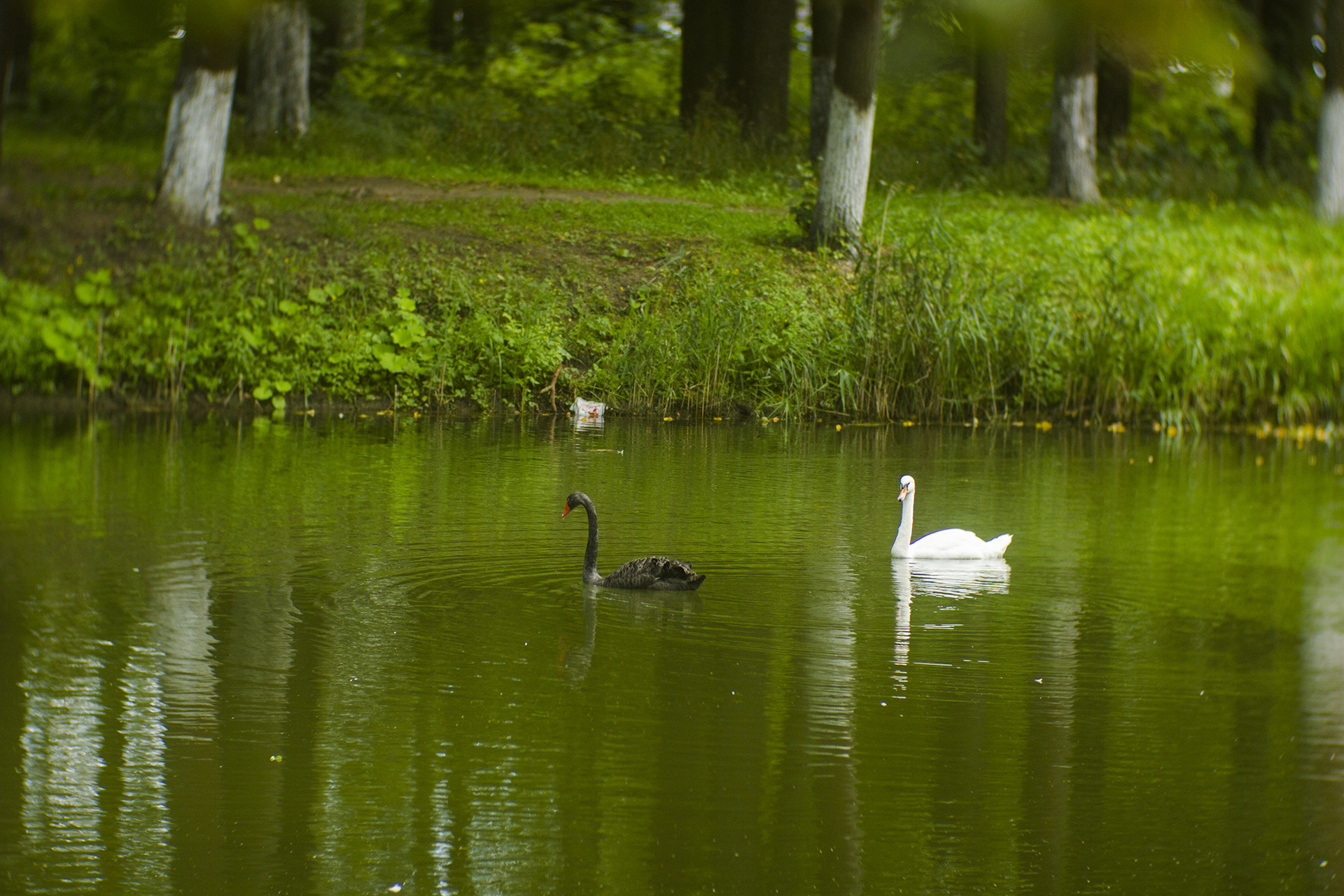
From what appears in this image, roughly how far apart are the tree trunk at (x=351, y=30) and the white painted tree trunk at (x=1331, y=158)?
611 inches

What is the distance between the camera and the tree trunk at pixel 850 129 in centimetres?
1906

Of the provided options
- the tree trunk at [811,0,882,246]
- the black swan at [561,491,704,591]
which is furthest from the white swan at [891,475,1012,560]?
the tree trunk at [811,0,882,246]

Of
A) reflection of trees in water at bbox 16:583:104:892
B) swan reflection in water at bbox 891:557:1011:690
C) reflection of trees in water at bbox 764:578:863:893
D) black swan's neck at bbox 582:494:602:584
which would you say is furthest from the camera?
black swan's neck at bbox 582:494:602:584

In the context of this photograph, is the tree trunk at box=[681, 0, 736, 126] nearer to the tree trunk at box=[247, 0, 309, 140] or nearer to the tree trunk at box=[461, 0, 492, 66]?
the tree trunk at box=[461, 0, 492, 66]

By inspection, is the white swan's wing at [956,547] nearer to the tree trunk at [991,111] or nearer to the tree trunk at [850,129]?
the tree trunk at [850,129]

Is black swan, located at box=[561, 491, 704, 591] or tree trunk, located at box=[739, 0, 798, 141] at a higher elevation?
tree trunk, located at box=[739, 0, 798, 141]

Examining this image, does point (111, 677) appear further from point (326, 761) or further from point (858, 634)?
point (858, 634)

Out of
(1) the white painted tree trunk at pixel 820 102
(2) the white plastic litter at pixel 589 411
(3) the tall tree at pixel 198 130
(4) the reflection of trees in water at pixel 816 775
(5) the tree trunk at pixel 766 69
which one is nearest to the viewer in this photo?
(4) the reflection of trees in water at pixel 816 775

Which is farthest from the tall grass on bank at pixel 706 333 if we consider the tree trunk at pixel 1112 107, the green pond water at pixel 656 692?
the tree trunk at pixel 1112 107

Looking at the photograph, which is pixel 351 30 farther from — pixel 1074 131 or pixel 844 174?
pixel 1074 131

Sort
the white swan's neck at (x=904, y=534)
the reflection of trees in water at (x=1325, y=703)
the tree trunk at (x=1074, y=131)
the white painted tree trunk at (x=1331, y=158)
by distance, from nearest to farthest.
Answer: the reflection of trees in water at (x=1325, y=703) < the white swan's neck at (x=904, y=534) < the tree trunk at (x=1074, y=131) < the white painted tree trunk at (x=1331, y=158)

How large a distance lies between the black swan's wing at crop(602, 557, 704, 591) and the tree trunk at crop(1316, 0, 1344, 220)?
59.6 feet

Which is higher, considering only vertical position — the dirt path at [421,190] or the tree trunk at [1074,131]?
the tree trunk at [1074,131]

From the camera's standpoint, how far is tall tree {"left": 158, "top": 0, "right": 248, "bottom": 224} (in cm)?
1742
